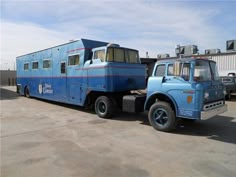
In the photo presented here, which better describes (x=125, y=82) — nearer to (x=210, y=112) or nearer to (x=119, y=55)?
(x=119, y=55)

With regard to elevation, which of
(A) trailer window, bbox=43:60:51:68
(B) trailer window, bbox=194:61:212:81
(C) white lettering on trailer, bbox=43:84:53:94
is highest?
(A) trailer window, bbox=43:60:51:68

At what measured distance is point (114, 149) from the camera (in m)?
5.06

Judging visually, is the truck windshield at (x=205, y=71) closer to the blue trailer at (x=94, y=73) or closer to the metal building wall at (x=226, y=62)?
the blue trailer at (x=94, y=73)

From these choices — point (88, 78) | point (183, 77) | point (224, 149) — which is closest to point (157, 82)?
point (183, 77)

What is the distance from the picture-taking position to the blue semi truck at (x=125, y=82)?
19.9 ft

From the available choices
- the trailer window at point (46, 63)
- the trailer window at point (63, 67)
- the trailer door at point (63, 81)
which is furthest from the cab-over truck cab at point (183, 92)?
the trailer window at point (46, 63)

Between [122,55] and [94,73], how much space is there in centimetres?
137

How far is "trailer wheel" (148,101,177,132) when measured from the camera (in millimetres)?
6414

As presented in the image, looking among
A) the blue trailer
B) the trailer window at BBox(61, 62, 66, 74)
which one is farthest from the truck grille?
the trailer window at BBox(61, 62, 66, 74)

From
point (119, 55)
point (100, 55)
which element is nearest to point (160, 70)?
point (119, 55)

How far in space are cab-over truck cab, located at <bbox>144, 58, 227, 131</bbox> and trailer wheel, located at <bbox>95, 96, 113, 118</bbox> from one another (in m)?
1.75

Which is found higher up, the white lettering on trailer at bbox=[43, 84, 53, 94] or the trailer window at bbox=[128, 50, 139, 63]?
the trailer window at bbox=[128, 50, 139, 63]

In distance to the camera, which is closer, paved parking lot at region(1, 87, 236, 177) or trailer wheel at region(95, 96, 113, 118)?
paved parking lot at region(1, 87, 236, 177)

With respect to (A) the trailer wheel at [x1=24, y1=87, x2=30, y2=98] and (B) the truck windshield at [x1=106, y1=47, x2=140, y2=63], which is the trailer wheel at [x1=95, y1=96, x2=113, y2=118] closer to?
(B) the truck windshield at [x1=106, y1=47, x2=140, y2=63]
